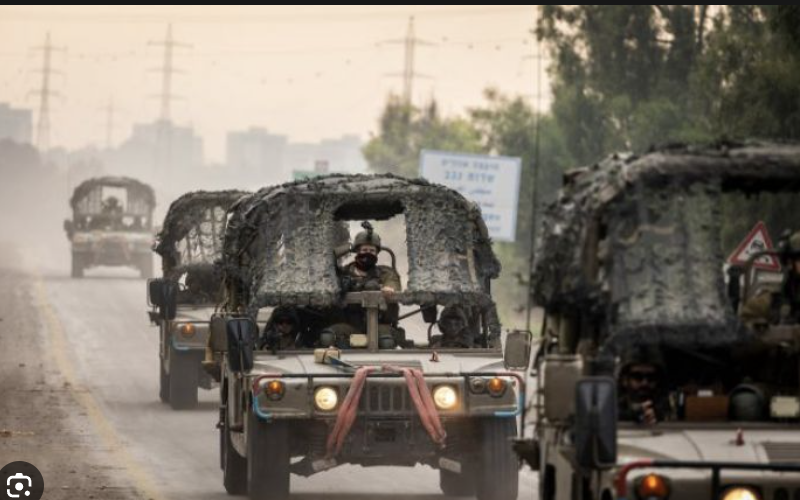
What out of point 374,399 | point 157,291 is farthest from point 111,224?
point 374,399

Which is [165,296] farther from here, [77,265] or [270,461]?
[77,265]

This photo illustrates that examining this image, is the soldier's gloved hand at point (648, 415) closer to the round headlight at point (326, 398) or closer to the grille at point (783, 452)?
the grille at point (783, 452)

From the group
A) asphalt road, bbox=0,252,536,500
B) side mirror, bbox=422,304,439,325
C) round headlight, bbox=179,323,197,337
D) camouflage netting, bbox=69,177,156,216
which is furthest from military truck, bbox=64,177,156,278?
side mirror, bbox=422,304,439,325

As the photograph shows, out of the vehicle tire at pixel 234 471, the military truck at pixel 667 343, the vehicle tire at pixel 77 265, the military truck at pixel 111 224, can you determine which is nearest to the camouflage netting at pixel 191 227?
the vehicle tire at pixel 234 471

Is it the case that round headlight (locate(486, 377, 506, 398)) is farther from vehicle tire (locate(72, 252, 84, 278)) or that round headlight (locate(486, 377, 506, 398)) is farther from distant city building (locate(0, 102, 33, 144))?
distant city building (locate(0, 102, 33, 144))

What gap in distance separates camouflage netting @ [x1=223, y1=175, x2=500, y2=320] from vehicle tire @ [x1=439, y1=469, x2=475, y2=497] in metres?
1.43

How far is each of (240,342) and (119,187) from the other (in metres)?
44.9

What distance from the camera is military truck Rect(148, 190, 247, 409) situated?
27125 mm

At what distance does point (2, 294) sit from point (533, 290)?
149 ft

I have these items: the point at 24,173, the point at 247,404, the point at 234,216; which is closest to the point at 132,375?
the point at 234,216

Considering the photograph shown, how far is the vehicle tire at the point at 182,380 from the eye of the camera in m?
27.7

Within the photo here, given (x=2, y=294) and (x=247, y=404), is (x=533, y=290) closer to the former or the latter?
(x=247, y=404)

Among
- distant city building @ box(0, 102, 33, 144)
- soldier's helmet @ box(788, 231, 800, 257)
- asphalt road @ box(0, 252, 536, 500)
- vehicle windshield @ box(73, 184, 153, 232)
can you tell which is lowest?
asphalt road @ box(0, 252, 536, 500)

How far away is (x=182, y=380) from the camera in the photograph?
27906 millimetres
